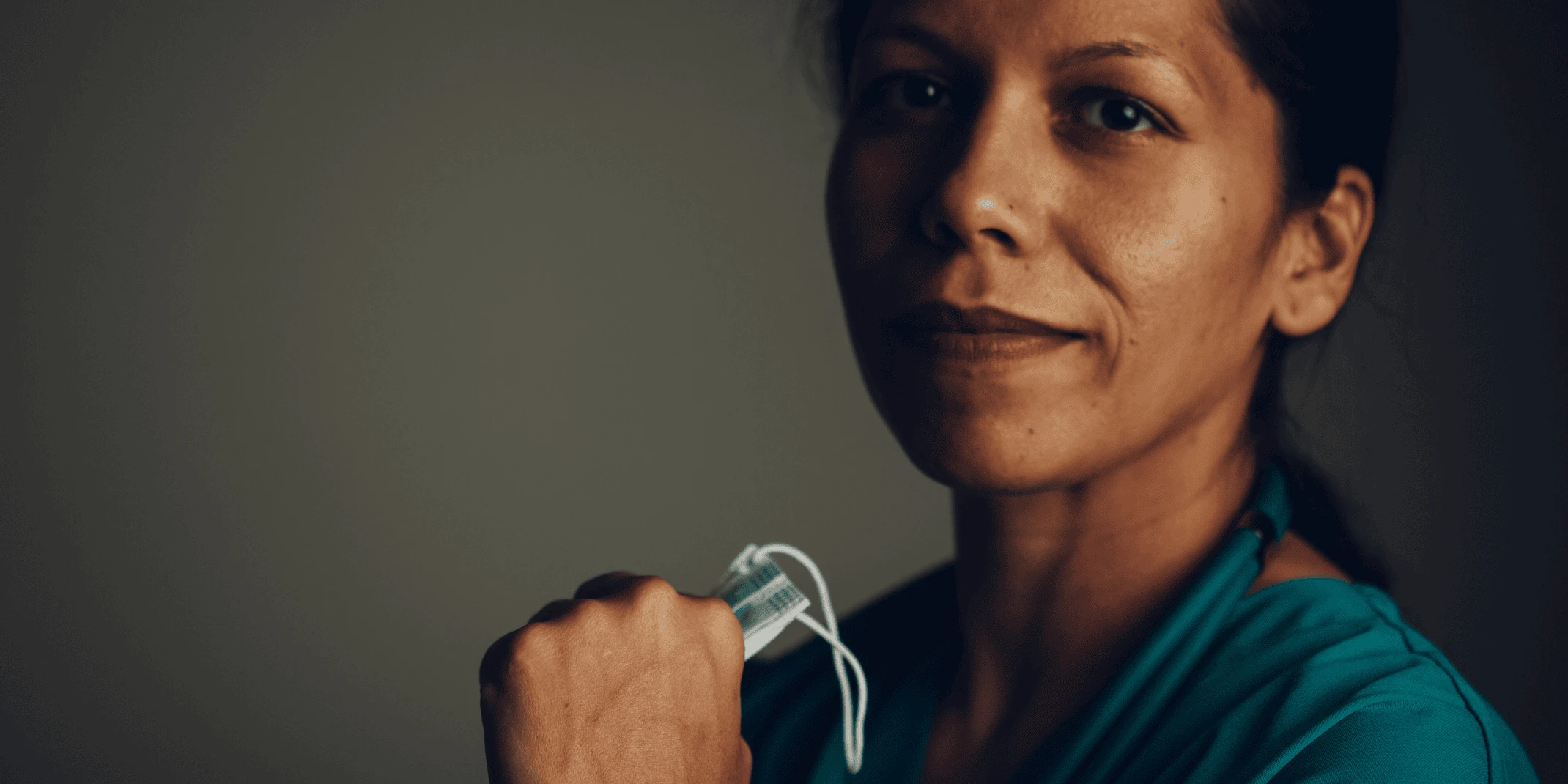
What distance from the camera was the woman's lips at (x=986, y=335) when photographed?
958 millimetres

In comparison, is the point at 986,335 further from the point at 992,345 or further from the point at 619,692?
the point at 619,692

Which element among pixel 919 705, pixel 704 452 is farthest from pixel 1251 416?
pixel 704 452

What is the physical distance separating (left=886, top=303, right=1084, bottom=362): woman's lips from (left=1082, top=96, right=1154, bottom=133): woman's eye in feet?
0.56

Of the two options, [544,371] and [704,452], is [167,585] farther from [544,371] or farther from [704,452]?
[704,452]

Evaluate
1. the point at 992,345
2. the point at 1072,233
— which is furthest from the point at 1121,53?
the point at 992,345

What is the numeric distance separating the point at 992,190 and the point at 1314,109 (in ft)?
1.06

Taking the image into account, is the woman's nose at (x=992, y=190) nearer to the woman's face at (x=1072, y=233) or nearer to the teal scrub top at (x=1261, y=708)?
the woman's face at (x=1072, y=233)

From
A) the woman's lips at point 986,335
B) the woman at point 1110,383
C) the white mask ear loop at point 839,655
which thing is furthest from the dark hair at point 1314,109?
the white mask ear loop at point 839,655

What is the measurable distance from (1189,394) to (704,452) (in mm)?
1729

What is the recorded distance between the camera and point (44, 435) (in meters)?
2.59

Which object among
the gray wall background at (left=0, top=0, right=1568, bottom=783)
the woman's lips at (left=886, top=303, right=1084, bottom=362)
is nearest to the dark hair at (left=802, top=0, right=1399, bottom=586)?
the woman's lips at (left=886, top=303, right=1084, bottom=362)

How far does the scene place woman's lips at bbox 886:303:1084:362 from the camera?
96 cm

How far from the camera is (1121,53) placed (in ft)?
3.07

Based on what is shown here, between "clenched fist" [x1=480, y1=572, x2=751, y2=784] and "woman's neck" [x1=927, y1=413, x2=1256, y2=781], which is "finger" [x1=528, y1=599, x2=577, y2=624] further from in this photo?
"woman's neck" [x1=927, y1=413, x2=1256, y2=781]
